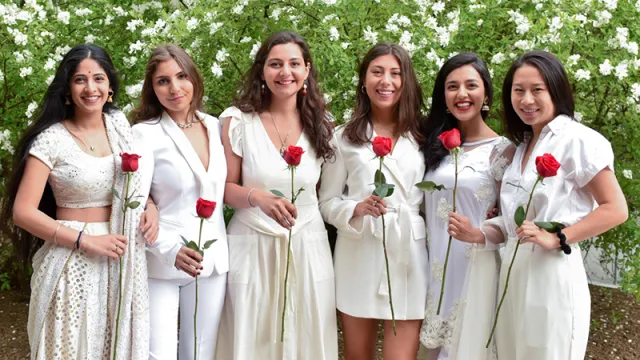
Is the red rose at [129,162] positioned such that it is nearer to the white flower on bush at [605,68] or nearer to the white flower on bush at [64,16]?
the white flower on bush at [64,16]

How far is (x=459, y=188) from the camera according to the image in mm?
3564

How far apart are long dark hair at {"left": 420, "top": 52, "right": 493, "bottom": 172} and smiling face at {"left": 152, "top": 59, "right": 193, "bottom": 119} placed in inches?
48.9

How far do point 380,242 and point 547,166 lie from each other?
1.12 metres

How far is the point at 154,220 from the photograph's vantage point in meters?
3.28

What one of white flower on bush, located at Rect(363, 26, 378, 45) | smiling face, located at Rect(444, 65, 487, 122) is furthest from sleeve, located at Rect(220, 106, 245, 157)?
white flower on bush, located at Rect(363, 26, 378, 45)

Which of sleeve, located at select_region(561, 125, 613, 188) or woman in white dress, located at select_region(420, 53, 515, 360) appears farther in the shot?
woman in white dress, located at select_region(420, 53, 515, 360)

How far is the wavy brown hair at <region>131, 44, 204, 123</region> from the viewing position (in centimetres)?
350

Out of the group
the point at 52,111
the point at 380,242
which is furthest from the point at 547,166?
the point at 52,111

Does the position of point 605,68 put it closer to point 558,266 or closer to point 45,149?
point 558,266

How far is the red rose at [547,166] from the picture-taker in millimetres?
2730

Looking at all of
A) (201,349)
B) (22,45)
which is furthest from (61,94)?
(22,45)

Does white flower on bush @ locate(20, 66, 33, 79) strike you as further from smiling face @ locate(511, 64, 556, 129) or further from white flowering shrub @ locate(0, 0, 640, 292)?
smiling face @ locate(511, 64, 556, 129)

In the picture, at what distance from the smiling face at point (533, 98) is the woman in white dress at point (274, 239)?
1.00 m

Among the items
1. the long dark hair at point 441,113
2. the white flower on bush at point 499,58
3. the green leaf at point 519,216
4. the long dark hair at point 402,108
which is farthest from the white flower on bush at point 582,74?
the green leaf at point 519,216
